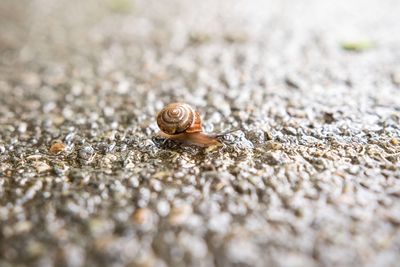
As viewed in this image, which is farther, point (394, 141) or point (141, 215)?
point (394, 141)

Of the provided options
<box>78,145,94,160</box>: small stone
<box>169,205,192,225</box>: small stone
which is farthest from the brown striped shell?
<box>169,205,192,225</box>: small stone

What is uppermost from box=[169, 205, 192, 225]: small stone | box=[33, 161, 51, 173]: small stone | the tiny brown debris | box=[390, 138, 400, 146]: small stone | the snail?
the snail

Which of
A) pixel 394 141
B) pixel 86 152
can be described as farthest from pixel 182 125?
pixel 394 141

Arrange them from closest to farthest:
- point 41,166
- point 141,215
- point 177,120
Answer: point 141,215, point 41,166, point 177,120

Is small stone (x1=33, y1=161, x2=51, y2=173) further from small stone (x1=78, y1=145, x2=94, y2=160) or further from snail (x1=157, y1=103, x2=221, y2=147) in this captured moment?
snail (x1=157, y1=103, x2=221, y2=147)

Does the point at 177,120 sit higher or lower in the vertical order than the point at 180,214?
higher

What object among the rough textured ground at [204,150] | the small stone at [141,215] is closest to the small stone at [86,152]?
the rough textured ground at [204,150]

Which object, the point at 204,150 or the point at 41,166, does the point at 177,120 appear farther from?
the point at 41,166
